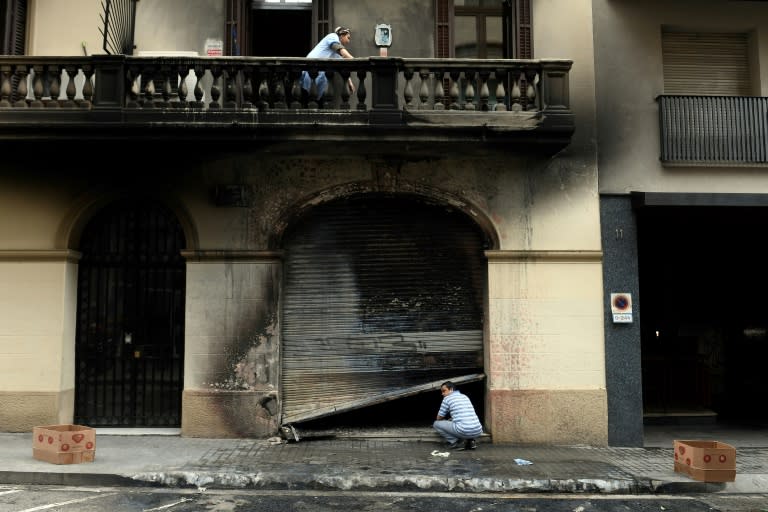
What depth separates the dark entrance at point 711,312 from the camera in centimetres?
1327

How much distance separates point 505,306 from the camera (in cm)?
1023

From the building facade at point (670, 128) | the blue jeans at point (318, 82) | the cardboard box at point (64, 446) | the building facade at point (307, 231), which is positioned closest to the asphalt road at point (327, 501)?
the cardboard box at point (64, 446)

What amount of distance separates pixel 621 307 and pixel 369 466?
15.5 feet

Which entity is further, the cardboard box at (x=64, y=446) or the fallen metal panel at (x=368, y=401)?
the fallen metal panel at (x=368, y=401)

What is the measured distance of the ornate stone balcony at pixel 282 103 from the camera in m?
9.39

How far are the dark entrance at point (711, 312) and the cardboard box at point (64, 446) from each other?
1004cm

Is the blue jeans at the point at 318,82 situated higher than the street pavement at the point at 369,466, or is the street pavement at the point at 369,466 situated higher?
the blue jeans at the point at 318,82

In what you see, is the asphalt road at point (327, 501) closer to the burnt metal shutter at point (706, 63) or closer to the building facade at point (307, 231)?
the building facade at point (307, 231)

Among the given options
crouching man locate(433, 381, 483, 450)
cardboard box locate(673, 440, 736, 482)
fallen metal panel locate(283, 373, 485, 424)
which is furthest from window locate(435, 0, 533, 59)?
cardboard box locate(673, 440, 736, 482)

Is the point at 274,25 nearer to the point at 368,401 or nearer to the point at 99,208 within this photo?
the point at 99,208

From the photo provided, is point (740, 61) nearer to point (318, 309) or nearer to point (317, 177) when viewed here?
point (317, 177)

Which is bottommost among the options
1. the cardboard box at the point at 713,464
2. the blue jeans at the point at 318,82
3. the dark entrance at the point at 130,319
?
the cardboard box at the point at 713,464

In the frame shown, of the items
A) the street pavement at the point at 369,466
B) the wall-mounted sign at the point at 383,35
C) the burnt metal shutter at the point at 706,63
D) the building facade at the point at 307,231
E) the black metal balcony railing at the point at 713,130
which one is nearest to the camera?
the street pavement at the point at 369,466

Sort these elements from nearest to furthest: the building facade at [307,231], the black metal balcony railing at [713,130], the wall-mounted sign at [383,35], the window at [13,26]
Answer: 1. the building facade at [307,231]
2. the window at [13,26]
3. the black metal balcony railing at [713,130]
4. the wall-mounted sign at [383,35]
